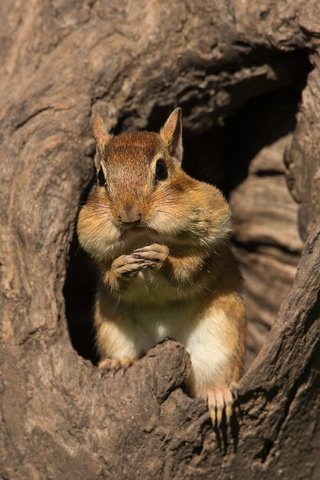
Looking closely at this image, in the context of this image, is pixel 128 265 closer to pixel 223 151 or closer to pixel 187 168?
pixel 187 168

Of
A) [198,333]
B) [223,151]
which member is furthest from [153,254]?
[223,151]

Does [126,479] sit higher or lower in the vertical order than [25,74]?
lower

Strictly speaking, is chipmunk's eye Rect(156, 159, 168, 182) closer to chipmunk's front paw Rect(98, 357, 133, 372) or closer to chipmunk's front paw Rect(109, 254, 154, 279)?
chipmunk's front paw Rect(109, 254, 154, 279)

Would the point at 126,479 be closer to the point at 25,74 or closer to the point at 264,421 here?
the point at 264,421

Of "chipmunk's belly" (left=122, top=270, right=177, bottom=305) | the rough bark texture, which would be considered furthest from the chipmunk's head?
the rough bark texture

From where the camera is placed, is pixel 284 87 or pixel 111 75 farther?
pixel 284 87

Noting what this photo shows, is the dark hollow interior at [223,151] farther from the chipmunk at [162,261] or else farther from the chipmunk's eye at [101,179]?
the chipmunk's eye at [101,179]

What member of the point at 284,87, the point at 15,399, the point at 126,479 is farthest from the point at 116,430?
the point at 284,87
